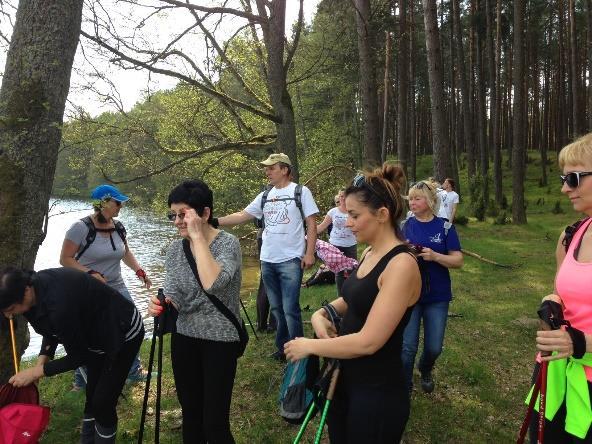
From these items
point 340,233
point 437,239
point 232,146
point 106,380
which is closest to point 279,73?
point 232,146

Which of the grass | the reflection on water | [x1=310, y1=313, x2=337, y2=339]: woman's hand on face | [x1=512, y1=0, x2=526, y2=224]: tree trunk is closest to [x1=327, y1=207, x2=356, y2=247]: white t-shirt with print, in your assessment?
the grass

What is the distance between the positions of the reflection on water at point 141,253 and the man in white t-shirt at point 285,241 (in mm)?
1781

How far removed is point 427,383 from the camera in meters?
4.43

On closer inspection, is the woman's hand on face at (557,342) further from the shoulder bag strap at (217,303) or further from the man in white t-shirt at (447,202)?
the man in white t-shirt at (447,202)

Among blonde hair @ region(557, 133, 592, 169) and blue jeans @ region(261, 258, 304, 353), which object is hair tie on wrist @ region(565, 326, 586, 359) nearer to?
blonde hair @ region(557, 133, 592, 169)

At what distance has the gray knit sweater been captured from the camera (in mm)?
2799

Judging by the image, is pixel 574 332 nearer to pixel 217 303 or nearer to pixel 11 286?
pixel 217 303

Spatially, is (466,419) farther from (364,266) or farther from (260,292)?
(260,292)

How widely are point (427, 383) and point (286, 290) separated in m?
1.62

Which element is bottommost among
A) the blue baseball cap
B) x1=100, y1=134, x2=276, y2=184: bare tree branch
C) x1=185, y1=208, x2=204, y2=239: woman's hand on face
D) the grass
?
the grass

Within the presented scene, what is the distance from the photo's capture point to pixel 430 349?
4152 millimetres

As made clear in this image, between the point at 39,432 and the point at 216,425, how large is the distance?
1071 millimetres

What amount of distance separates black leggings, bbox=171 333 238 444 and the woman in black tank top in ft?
2.40

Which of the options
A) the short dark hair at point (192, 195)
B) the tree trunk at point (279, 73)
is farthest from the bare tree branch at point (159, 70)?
the short dark hair at point (192, 195)
